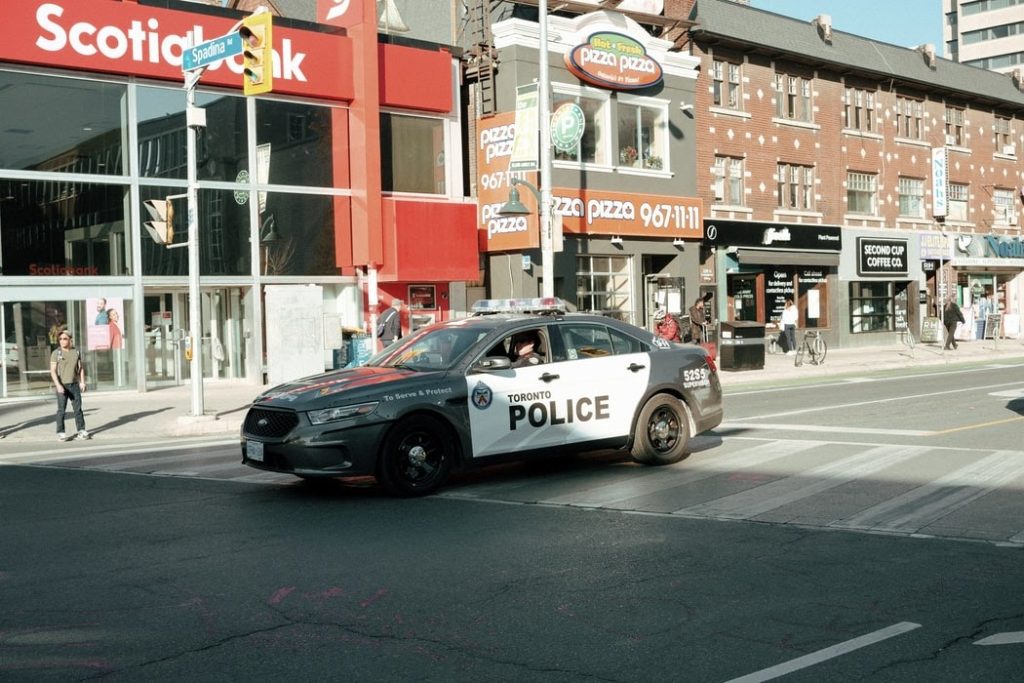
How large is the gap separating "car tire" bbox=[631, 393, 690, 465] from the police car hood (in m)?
2.44

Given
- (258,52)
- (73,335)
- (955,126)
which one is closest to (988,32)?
(955,126)

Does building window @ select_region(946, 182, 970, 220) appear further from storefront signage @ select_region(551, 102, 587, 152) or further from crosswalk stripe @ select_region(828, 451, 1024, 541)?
crosswalk stripe @ select_region(828, 451, 1024, 541)

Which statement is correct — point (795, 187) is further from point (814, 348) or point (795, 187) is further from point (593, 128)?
point (593, 128)

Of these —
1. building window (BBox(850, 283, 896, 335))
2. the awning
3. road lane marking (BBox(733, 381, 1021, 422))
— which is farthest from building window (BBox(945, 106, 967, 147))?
road lane marking (BBox(733, 381, 1021, 422))

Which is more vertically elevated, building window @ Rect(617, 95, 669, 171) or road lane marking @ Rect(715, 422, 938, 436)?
building window @ Rect(617, 95, 669, 171)

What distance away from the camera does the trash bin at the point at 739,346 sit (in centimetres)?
2686

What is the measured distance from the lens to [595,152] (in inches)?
1180

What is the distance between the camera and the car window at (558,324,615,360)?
1076cm

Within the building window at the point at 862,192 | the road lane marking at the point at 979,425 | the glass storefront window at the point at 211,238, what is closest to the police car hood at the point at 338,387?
the road lane marking at the point at 979,425

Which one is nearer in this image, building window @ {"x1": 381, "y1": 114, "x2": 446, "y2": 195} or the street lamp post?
the street lamp post

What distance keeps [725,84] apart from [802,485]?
26.0 metres

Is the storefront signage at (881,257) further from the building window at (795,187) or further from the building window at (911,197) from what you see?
the building window at (795,187)

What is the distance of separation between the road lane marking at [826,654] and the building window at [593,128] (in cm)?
2443

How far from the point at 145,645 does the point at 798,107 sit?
3413 centimetres
